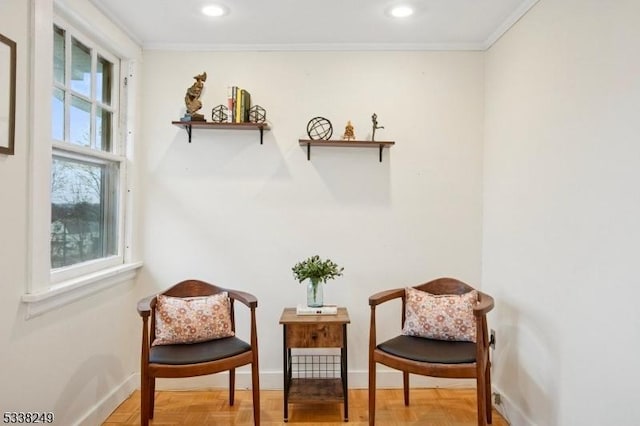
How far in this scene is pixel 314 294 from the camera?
8.43 feet

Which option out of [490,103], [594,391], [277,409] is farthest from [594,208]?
[277,409]

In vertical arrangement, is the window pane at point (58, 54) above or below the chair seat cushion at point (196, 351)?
above

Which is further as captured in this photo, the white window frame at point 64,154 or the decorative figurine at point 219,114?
the decorative figurine at point 219,114

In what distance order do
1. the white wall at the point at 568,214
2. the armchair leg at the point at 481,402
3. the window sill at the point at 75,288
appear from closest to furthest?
the white wall at the point at 568,214, the window sill at the point at 75,288, the armchair leg at the point at 481,402

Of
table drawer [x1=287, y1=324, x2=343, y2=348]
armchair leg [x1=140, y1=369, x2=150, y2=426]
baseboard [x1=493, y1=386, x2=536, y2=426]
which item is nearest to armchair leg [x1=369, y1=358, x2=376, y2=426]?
table drawer [x1=287, y1=324, x2=343, y2=348]

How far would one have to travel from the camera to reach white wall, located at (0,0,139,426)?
1627 mm

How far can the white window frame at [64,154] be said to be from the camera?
1.76 m

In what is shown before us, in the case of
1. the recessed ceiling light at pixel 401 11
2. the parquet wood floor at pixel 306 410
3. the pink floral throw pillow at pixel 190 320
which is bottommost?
the parquet wood floor at pixel 306 410

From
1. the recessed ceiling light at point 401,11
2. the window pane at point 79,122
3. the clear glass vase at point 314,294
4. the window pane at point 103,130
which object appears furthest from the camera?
the clear glass vase at point 314,294

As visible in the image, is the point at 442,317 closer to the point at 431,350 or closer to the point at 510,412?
the point at 431,350

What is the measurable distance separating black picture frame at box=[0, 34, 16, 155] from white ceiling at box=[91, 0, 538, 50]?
0.81 metres

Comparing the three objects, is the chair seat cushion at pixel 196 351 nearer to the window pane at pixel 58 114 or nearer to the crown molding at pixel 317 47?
the window pane at pixel 58 114

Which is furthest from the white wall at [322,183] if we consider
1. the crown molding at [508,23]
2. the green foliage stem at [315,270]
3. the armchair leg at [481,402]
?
the armchair leg at [481,402]

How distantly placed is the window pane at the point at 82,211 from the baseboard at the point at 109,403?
807 mm
